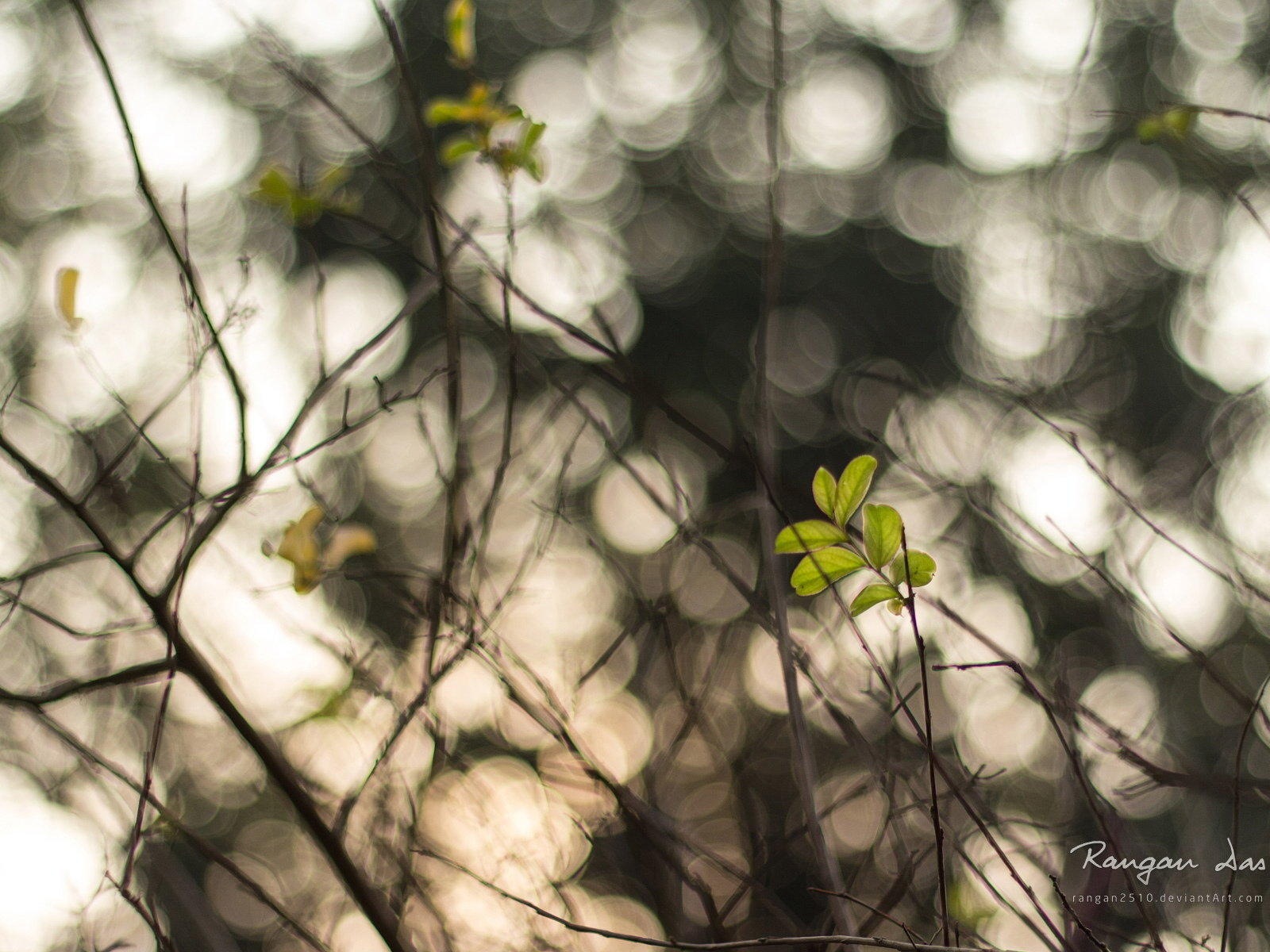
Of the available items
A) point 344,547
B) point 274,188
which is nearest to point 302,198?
point 274,188

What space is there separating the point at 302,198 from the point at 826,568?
1165mm

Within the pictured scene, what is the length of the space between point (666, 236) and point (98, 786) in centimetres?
634

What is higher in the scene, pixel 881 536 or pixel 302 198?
pixel 302 198

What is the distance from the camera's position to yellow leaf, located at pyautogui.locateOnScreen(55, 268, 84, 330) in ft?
4.30

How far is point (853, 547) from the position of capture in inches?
40.5

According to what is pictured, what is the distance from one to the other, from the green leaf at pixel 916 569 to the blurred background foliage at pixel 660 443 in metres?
0.23

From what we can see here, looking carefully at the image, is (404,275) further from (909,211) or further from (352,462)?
(909,211)

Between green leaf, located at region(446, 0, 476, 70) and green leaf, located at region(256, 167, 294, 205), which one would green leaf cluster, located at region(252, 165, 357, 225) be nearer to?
green leaf, located at region(256, 167, 294, 205)

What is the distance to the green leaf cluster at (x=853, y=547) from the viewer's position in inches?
38.3

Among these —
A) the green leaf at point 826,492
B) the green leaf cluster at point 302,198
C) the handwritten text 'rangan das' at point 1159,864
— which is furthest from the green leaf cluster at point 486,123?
the handwritten text 'rangan das' at point 1159,864

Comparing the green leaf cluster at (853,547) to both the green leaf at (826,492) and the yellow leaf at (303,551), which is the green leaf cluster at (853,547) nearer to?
the green leaf at (826,492)

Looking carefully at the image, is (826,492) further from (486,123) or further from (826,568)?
(486,123)

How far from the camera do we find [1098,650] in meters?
5.12

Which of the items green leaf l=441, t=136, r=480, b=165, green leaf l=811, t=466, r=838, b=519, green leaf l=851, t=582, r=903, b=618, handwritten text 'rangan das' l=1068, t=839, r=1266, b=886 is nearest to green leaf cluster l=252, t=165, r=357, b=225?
green leaf l=441, t=136, r=480, b=165
